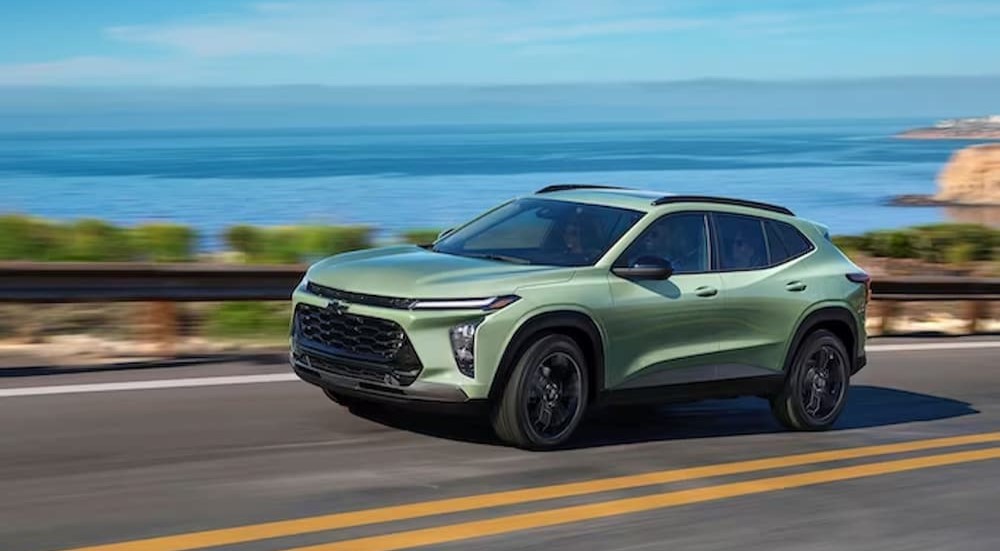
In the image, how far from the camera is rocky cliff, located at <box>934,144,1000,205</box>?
89.8 metres

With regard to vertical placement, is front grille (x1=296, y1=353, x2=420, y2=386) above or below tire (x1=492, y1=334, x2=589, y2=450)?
above

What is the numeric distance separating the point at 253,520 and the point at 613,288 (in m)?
2.81

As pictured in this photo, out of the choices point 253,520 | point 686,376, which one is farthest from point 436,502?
point 686,376

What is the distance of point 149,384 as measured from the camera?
32.4ft

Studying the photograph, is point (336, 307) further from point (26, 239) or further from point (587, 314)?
point (26, 239)

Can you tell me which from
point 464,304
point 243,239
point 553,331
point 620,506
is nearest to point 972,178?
point 243,239

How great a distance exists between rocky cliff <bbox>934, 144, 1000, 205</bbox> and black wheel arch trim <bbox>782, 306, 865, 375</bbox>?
82.3m

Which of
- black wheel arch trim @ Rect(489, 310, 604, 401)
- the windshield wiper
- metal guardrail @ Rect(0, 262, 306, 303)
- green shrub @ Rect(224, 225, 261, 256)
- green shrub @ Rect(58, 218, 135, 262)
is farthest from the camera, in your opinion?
green shrub @ Rect(224, 225, 261, 256)

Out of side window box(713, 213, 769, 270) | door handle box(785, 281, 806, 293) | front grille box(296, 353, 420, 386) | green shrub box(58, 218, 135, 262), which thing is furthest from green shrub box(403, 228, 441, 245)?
front grille box(296, 353, 420, 386)

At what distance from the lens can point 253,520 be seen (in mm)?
6289

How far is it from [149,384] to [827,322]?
4.75m

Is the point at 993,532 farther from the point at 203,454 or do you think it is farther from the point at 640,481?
the point at 203,454

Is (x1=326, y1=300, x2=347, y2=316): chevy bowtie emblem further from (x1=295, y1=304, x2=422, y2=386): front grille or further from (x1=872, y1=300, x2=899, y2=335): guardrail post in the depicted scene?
(x1=872, y1=300, x2=899, y2=335): guardrail post

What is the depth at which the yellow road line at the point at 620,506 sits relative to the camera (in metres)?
6.08
